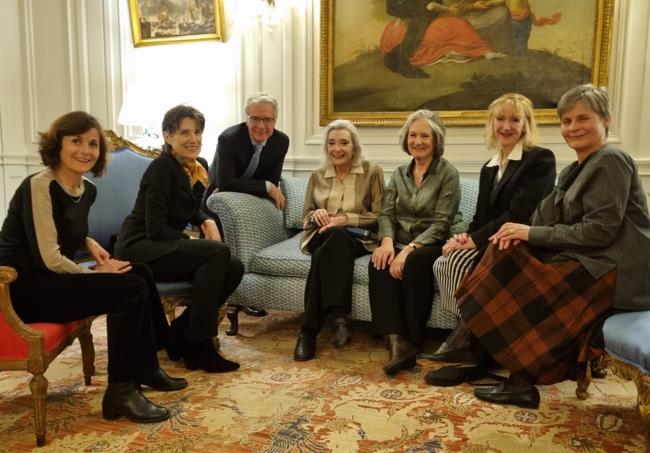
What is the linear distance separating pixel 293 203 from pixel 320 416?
1.77 metres

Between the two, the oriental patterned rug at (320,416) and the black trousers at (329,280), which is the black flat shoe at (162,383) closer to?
the oriental patterned rug at (320,416)

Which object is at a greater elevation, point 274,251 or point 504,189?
point 504,189

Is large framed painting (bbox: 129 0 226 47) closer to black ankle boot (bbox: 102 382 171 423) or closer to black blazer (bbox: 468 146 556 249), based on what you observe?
black blazer (bbox: 468 146 556 249)

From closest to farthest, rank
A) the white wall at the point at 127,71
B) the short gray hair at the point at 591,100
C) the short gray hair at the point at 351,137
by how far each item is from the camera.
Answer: the short gray hair at the point at 591,100 < the short gray hair at the point at 351,137 < the white wall at the point at 127,71

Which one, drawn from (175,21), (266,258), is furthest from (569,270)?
(175,21)

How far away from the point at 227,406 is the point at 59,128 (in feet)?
4.35

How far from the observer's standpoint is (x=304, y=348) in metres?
2.91

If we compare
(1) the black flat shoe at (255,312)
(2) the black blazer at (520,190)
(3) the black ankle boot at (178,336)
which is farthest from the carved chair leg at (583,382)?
(1) the black flat shoe at (255,312)

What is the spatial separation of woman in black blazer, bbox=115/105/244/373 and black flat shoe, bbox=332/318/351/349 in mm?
561

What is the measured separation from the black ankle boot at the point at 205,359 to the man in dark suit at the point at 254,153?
103 centimetres

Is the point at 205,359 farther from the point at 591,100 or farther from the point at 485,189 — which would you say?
the point at 591,100

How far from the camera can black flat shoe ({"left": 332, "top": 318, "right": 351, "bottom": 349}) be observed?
2.99 m

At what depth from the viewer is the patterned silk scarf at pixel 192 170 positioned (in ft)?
9.32

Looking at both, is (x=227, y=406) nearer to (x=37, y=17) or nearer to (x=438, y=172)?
(x=438, y=172)
